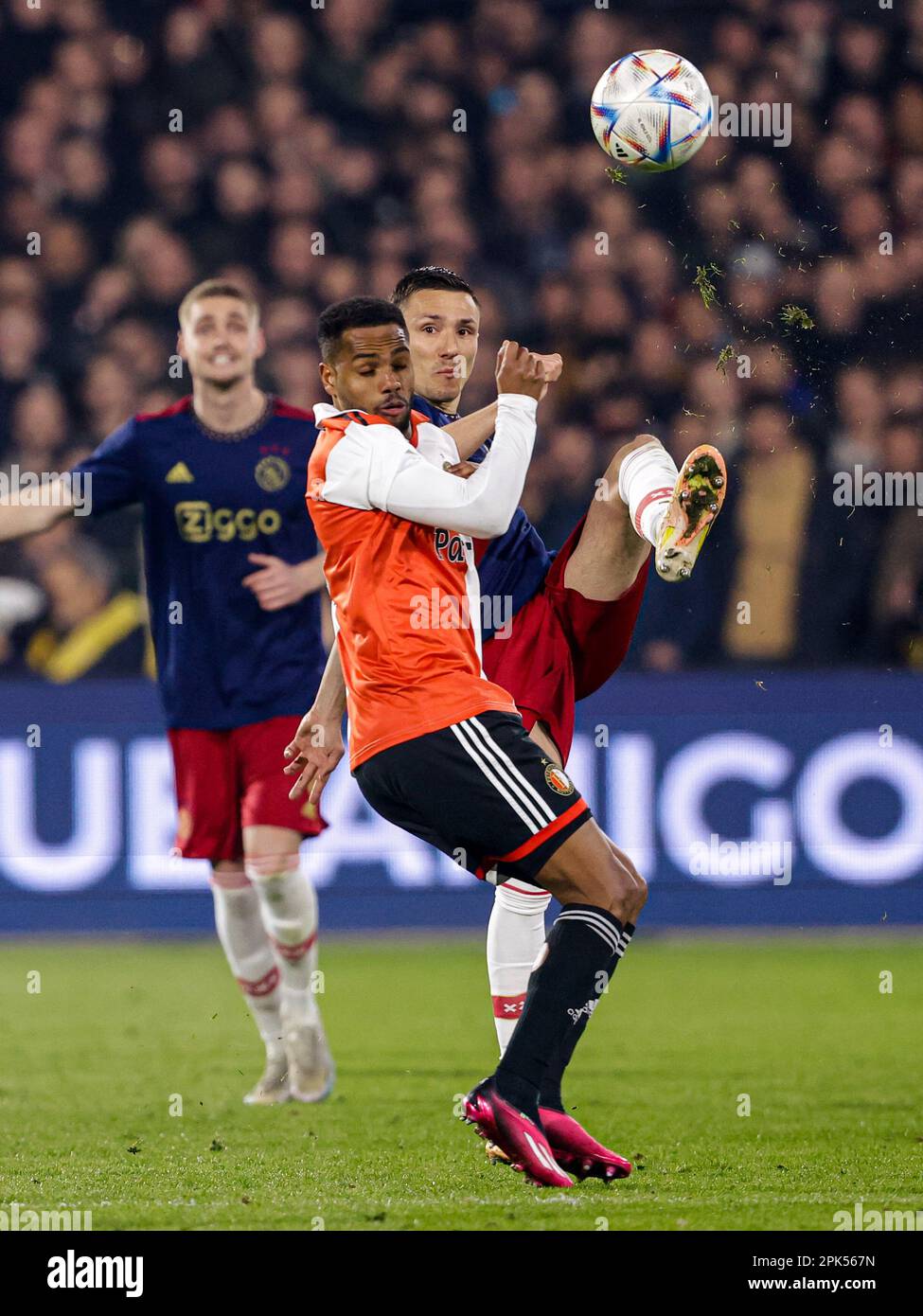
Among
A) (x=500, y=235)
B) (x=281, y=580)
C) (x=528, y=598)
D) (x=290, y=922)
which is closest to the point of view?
(x=528, y=598)

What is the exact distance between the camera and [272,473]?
20.7ft

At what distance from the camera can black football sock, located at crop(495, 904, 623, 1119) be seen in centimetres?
421

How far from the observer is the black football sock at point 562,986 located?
421 cm

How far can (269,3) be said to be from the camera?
439 inches

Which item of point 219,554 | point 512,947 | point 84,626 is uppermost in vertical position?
point 219,554

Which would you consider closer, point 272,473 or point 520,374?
point 520,374

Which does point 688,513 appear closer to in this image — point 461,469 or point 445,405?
point 461,469

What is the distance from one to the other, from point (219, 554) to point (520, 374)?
7.27ft

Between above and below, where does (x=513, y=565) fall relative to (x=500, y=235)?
below

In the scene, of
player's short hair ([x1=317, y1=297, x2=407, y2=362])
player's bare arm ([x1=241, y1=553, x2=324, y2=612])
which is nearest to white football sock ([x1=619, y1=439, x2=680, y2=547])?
player's short hair ([x1=317, y1=297, x2=407, y2=362])

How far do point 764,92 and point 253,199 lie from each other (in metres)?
2.85

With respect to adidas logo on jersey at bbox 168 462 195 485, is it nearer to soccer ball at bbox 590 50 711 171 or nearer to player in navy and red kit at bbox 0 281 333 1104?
player in navy and red kit at bbox 0 281 333 1104

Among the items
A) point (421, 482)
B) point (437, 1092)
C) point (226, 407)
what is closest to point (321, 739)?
point (421, 482)
